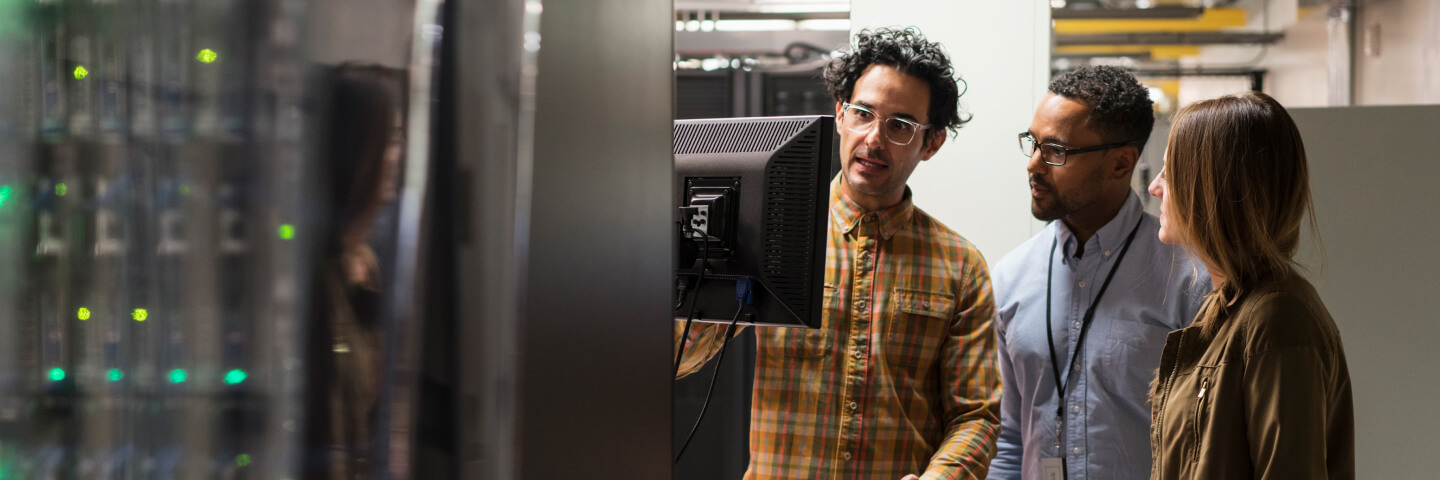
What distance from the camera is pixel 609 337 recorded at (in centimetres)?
58

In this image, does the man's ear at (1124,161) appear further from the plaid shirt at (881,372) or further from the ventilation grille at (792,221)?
the ventilation grille at (792,221)

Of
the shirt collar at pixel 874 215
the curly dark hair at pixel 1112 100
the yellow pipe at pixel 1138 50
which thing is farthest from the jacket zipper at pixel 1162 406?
the yellow pipe at pixel 1138 50

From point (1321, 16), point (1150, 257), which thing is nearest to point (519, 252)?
point (1150, 257)

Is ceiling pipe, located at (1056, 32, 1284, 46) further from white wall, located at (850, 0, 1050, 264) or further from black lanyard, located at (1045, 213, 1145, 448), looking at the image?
black lanyard, located at (1045, 213, 1145, 448)

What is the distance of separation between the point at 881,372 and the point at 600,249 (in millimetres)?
1036

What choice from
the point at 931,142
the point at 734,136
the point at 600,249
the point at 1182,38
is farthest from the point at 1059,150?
the point at 1182,38

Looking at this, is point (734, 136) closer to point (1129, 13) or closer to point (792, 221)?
point (792, 221)

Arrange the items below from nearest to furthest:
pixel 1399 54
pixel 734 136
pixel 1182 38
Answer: pixel 734 136 → pixel 1399 54 → pixel 1182 38

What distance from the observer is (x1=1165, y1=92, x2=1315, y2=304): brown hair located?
1.32 metres

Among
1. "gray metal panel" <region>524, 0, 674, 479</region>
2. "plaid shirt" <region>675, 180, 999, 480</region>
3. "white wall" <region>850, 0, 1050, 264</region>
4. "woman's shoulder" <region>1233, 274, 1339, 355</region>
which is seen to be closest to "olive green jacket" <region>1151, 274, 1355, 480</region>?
"woman's shoulder" <region>1233, 274, 1339, 355</region>

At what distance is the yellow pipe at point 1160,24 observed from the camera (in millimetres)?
6312

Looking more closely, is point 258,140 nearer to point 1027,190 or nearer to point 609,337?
point 609,337

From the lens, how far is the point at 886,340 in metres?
1.55

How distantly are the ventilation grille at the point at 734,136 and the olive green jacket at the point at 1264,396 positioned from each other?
2.20 feet
